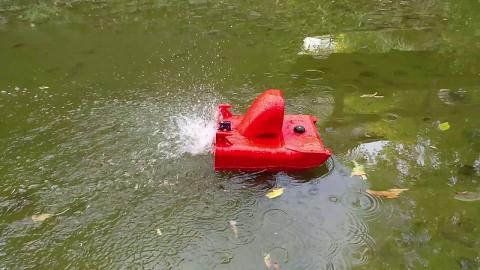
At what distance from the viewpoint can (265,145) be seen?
4.54 metres

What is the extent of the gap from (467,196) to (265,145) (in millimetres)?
2122

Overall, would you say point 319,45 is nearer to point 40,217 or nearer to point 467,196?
point 467,196

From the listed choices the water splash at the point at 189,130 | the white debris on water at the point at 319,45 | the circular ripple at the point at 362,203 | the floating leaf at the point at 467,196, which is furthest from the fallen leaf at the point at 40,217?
the white debris on water at the point at 319,45

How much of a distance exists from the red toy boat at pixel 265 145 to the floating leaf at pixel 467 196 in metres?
1.37

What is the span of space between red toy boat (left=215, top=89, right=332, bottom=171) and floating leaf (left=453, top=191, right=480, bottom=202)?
1369 millimetres

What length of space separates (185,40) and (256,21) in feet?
5.62

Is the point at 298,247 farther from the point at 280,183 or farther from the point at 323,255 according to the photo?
the point at 280,183

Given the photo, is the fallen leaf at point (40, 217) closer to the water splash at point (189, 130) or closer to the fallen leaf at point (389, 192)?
the water splash at point (189, 130)

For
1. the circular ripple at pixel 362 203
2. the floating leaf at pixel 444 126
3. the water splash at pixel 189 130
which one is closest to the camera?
the circular ripple at pixel 362 203

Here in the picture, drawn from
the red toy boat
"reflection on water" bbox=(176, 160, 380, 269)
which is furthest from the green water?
the red toy boat

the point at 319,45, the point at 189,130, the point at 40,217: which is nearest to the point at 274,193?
the point at 189,130

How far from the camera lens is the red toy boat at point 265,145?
446cm

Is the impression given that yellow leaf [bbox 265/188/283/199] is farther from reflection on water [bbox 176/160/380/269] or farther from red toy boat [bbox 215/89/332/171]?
red toy boat [bbox 215/89/332/171]

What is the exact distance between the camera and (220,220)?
4191 mm
